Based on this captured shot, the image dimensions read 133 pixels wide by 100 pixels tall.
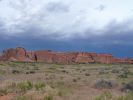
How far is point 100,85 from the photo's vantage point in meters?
27.0

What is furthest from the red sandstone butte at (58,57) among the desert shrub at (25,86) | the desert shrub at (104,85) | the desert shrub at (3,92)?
the desert shrub at (3,92)

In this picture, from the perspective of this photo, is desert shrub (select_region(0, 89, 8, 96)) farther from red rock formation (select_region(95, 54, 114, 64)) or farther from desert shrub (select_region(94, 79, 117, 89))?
red rock formation (select_region(95, 54, 114, 64))

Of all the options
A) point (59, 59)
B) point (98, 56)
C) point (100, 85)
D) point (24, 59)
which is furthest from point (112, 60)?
point (100, 85)

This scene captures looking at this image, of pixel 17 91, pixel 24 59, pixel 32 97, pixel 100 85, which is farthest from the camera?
pixel 24 59

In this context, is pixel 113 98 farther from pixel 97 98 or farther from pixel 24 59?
pixel 24 59

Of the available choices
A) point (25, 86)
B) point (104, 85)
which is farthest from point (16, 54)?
point (25, 86)

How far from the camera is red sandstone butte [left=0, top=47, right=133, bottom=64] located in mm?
160250

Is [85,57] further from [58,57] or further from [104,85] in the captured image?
[104,85]

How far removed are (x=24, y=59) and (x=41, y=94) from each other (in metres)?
140

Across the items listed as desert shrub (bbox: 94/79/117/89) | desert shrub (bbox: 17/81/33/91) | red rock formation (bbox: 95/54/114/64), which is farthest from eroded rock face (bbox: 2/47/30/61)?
desert shrub (bbox: 17/81/33/91)

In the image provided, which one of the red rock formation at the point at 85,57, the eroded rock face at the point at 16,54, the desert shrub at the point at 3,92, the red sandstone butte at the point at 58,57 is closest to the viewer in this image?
the desert shrub at the point at 3,92

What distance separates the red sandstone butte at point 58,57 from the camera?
160250 millimetres

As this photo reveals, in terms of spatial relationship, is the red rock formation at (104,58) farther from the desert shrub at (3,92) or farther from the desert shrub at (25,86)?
the desert shrub at (3,92)

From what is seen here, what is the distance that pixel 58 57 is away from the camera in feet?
559
